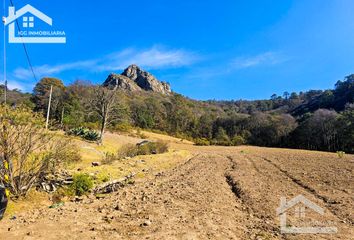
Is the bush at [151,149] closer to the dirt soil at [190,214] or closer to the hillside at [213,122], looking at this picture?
the hillside at [213,122]

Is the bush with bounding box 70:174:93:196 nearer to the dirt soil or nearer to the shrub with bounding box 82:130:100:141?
the dirt soil

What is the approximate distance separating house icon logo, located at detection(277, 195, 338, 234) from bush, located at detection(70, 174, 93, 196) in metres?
5.51

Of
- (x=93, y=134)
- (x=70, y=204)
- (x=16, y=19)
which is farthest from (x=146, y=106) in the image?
(x=70, y=204)

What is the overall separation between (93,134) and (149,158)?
10781 mm

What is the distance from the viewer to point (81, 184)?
8.93 m

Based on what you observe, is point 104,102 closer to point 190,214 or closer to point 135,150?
point 135,150

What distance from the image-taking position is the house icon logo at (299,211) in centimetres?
531

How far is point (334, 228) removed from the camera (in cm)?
540

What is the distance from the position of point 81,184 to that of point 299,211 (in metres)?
6.04

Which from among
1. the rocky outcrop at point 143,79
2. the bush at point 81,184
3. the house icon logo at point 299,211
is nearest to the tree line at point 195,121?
the bush at point 81,184

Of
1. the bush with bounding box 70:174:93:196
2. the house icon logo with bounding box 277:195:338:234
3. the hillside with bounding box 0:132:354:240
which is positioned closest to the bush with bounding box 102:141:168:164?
the bush with bounding box 70:174:93:196

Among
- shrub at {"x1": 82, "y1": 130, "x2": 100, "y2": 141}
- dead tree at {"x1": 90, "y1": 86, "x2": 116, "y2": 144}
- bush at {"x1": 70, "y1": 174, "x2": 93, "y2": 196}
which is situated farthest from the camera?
shrub at {"x1": 82, "y1": 130, "x2": 100, "y2": 141}

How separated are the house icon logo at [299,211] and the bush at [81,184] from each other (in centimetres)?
551

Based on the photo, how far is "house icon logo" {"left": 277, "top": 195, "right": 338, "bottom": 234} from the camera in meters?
5.31
